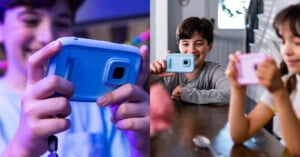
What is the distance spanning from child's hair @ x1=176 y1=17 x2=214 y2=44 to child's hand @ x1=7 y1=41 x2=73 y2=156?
0.27m

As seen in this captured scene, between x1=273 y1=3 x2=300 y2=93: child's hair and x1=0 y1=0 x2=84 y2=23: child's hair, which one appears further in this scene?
x1=0 y1=0 x2=84 y2=23: child's hair

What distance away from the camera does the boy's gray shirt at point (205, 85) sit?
95cm

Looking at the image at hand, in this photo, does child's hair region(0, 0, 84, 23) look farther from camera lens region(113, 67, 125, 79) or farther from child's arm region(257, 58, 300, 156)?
child's arm region(257, 58, 300, 156)

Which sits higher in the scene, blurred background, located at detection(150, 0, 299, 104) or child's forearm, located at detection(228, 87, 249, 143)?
blurred background, located at detection(150, 0, 299, 104)

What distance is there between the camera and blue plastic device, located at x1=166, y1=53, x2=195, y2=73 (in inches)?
38.8

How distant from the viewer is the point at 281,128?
2.88ft

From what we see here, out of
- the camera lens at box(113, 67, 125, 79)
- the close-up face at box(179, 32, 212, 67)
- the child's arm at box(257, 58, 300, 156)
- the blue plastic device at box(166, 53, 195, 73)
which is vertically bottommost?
the child's arm at box(257, 58, 300, 156)

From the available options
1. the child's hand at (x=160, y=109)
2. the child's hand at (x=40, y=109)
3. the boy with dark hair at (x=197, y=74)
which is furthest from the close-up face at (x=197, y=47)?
the child's hand at (x=40, y=109)

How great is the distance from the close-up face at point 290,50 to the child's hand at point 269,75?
0.11 ft

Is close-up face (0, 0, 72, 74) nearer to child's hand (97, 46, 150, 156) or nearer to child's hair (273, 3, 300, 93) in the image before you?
child's hand (97, 46, 150, 156)

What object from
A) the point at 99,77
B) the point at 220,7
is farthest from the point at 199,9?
the point at 99,77

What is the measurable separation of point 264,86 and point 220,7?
201mm

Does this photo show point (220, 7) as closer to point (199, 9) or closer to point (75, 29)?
point (199, 9)

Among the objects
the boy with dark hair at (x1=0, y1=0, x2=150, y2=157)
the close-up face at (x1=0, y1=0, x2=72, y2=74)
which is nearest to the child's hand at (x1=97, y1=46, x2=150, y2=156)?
the boy with dark hair at (x1=0, y1=0, x2=150, y2=157)
